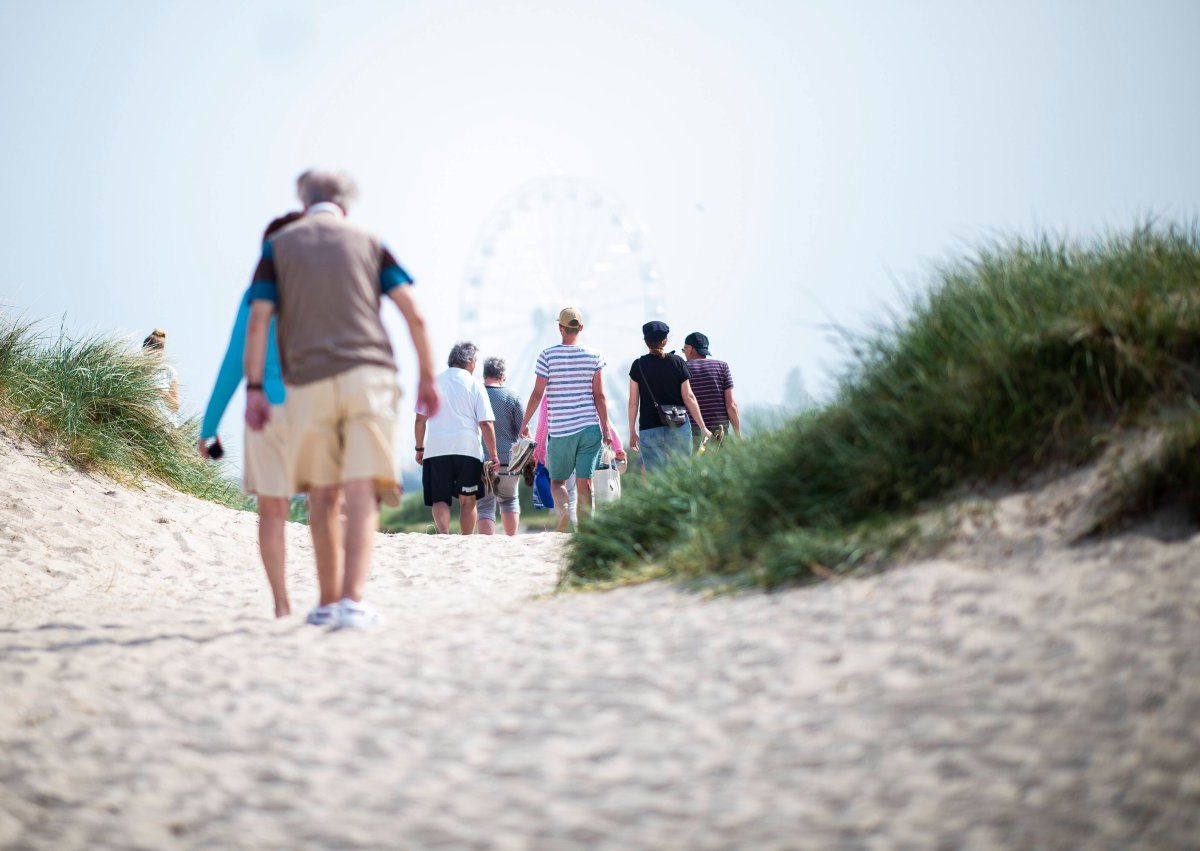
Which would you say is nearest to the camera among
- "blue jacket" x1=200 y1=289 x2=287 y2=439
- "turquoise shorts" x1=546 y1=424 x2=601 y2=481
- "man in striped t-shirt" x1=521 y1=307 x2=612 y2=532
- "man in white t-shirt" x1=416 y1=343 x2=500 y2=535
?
"blue jacket" x1=200 y1=289 x2=287 y2=439

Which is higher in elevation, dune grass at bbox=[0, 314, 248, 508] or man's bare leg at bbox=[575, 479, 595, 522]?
dune grass at bbox=[0, 314, 248, 508]

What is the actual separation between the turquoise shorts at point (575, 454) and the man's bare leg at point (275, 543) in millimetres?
3780

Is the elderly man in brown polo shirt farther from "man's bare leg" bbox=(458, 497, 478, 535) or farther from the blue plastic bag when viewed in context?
the blue plastic bag

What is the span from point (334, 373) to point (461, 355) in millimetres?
4488

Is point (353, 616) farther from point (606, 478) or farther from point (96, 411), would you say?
point (96, 411)

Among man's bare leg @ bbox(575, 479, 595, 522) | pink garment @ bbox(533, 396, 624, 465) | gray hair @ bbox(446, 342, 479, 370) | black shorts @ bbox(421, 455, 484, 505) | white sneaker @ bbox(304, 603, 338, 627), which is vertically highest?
gray hair @ bbox(446, 342, 479, 370)

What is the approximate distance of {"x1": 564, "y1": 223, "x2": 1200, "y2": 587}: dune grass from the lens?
4262mm

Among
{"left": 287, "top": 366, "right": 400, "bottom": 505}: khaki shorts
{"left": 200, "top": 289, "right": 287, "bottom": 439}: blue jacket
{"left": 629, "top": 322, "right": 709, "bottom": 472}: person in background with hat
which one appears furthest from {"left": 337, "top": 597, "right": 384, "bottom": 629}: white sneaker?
{"left": 629, "top": 322, "right": 709, "bottom": 472}: person in background with hat

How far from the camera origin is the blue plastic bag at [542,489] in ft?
30.7

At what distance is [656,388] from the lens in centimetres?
845

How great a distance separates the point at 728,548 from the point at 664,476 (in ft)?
3.89

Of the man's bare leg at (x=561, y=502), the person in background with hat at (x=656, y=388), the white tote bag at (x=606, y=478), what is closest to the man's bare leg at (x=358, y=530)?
the white tote bag at (x=606, y=478)

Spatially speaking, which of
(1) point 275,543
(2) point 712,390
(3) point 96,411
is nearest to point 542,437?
(2) point 712,390

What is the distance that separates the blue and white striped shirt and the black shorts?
2.31ft
